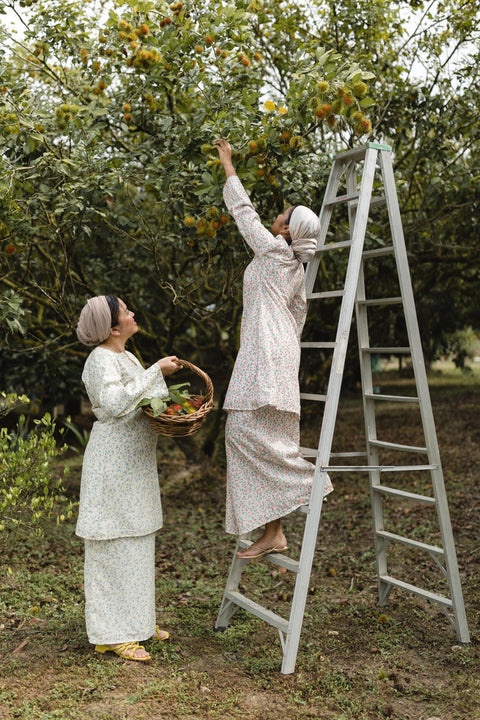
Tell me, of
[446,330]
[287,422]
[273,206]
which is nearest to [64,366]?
[273,206]

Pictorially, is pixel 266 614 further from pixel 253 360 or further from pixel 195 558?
pixel 195 558

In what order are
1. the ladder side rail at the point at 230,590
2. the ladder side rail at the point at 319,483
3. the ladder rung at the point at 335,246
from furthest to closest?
the ladder side rail at the point at 230,590 → the ladder rung at the point at 335,246 → the ladder side rail at the point at 319,483

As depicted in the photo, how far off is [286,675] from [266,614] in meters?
0.27

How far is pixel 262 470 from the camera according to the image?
121 inches

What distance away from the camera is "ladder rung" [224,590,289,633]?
3.05 meters

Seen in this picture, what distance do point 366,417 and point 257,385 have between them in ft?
3.25

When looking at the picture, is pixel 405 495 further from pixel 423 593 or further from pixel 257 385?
pixel 257 385

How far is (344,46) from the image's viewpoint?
18.1 ft

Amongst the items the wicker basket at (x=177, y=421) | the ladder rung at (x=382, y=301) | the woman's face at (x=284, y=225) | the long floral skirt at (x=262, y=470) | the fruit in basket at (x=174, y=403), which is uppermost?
the woman's face at (x=284, y=225)

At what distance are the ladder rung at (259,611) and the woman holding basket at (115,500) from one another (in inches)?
18.0

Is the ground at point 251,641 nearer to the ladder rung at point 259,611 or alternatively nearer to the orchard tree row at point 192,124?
the ladder rung at point 259,611

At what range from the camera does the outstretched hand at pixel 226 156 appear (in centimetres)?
321

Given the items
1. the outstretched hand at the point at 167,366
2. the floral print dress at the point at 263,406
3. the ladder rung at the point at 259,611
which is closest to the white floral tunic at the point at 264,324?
the floral print dress at the point at 263,406

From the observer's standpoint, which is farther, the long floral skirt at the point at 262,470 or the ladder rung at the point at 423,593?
the ladder rung at the point at 423,593
